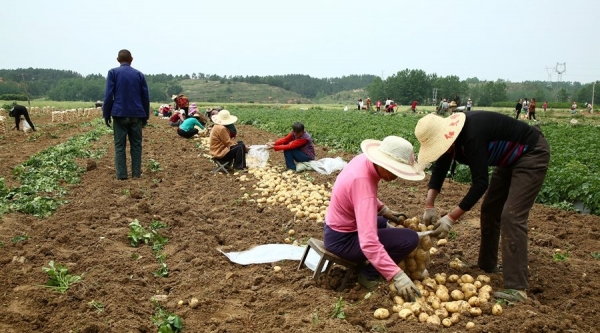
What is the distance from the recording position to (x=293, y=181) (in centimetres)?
845

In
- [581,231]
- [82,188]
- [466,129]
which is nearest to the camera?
[466,129]

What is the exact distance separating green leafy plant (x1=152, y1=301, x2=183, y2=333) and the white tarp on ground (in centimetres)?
118

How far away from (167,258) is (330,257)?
192cm

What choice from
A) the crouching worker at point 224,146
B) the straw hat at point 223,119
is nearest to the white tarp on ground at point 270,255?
the crouching worker at point 224,146

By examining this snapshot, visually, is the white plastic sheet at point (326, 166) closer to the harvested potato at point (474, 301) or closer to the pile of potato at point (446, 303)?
the pile of potato at point (446, 303)

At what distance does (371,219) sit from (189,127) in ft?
38.7

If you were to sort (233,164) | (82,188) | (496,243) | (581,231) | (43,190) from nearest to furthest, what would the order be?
(496,243) → (581,231) → (43,190) → (82,188) → (233,164)

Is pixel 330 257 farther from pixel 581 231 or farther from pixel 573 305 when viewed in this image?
pixel 581 231

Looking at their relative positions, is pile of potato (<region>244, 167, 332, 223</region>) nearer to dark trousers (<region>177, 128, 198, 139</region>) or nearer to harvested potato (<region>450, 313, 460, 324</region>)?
harvested potato (<region>450, 313, 460, 324</region>)

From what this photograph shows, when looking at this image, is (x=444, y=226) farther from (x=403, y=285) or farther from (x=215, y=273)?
(x=215, y=273)

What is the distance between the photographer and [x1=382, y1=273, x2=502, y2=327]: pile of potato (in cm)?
339

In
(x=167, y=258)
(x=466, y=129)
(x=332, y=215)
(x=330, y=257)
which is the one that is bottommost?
(x=167, y=258)

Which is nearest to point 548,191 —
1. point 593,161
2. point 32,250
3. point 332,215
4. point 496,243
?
point 593,161

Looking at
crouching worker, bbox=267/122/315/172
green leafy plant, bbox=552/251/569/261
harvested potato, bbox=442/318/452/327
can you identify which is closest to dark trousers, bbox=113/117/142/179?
crouching worker, bbox=267/122/315/172
